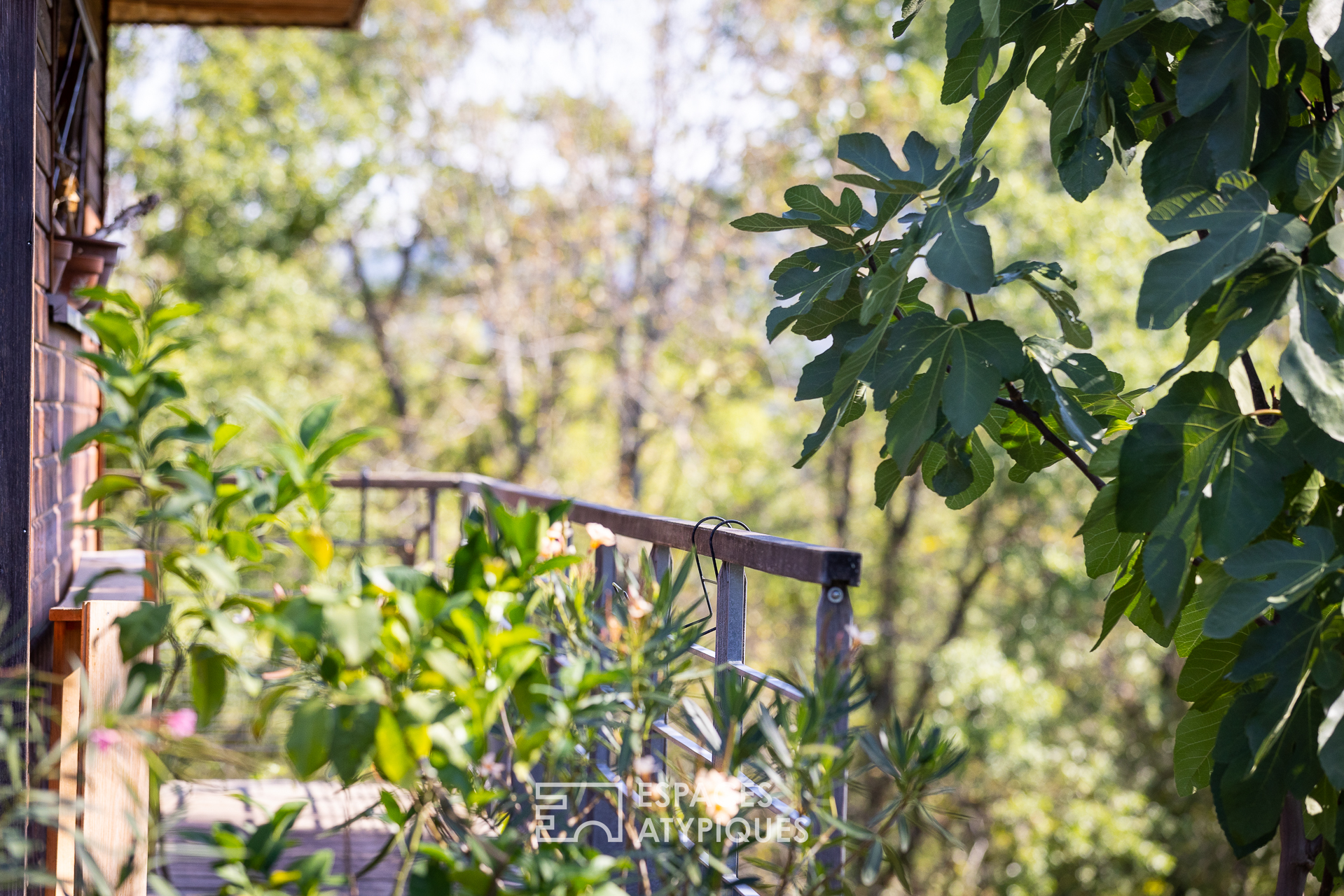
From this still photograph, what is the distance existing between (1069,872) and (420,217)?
343 inches

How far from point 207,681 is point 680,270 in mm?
8857

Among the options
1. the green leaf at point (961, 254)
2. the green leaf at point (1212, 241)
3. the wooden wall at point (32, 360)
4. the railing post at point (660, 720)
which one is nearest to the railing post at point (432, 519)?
the wooden wall at point (32, 360)

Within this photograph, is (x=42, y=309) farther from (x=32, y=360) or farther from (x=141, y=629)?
(x=141, y=629)

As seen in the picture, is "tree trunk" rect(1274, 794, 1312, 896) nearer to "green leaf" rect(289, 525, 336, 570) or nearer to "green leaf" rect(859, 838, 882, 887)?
"green leaf" rect(859, 838, 882, 887)

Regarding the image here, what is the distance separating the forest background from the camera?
27.4 ft

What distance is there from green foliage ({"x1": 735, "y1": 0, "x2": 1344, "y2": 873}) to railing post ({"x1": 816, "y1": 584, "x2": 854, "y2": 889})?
187mm

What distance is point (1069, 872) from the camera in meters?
8.46

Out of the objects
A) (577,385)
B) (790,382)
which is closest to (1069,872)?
(790,382)

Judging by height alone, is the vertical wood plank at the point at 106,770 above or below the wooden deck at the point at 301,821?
above

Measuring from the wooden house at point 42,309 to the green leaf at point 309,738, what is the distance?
281 mm

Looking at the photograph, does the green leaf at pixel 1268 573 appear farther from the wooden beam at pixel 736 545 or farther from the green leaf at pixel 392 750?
the green leaf at pixel 392 750

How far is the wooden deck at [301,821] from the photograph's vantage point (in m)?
2.33

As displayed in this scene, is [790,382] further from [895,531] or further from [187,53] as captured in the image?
[187,53]

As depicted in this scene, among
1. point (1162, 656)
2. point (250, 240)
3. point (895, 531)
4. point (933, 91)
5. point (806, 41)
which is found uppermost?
point (806, 41)
